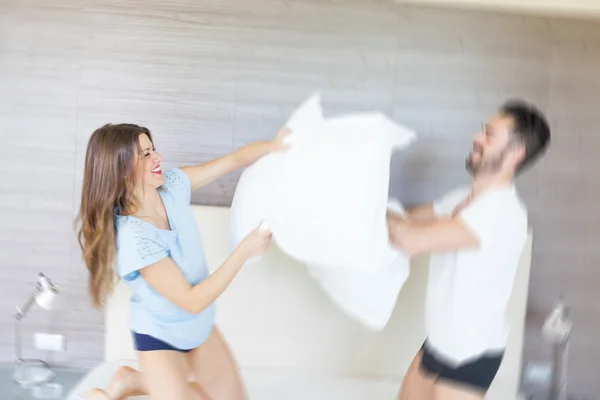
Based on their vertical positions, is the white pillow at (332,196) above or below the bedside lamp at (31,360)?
above

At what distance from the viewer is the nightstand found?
2.09 metres

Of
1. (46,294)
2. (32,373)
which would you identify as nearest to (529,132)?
(46,294)

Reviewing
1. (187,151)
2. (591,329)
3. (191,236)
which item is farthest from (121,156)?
(591,329)

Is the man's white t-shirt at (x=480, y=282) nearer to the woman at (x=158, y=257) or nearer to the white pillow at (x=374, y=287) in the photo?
the white pillow at (x=374, y=287)

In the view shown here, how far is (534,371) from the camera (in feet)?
7.61

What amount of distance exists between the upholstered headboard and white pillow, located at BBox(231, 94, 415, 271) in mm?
506

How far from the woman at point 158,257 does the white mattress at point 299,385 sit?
0.59 feet

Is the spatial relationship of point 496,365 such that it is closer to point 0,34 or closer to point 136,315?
point 136,315

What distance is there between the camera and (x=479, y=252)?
1.53m

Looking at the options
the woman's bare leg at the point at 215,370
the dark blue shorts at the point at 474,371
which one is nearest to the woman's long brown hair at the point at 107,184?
the woman's bare leg at the point at 215,370

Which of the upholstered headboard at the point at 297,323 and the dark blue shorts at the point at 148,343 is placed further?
the upholstered headboard at the point at 297,323

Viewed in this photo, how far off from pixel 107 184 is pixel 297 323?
39.2 inches

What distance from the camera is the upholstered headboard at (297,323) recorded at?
7.11 ft

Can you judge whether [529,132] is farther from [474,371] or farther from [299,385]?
[299,385]
